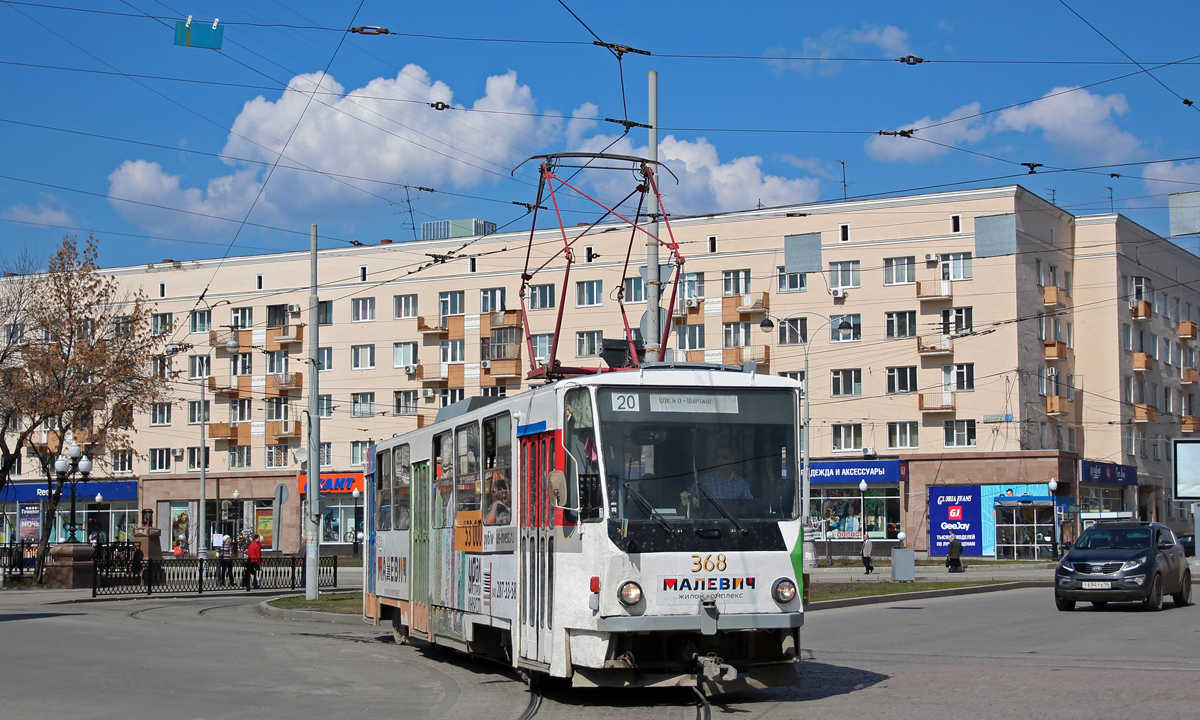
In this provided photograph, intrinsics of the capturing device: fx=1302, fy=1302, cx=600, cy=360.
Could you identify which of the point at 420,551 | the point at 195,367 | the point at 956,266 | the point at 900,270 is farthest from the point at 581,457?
the point at 195,367

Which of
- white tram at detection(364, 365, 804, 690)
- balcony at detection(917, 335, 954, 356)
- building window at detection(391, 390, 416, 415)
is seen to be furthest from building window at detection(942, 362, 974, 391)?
white tram at detection(364, 365, 804, 690)

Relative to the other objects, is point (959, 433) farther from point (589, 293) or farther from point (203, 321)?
point (203, 321)

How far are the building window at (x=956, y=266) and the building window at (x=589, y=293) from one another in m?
15.9

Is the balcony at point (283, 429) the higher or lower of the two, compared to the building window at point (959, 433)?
higher

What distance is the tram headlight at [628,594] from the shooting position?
10.6m

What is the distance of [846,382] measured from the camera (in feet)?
193

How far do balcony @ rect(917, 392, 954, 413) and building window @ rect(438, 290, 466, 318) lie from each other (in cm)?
2324

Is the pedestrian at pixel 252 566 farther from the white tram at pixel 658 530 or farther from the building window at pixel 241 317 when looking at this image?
the building window at pixel 241 317

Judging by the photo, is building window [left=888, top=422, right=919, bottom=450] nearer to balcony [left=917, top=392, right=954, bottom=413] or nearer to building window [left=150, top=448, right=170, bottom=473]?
balcony [left=917, top=392, right=954, bottom=413]

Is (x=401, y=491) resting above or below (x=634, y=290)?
below

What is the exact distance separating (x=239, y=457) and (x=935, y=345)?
37467mm

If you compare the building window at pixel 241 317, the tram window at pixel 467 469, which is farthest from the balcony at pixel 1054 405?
the tram window at pixel 467 469

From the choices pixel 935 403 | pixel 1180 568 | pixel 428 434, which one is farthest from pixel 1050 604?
pixel 935 403

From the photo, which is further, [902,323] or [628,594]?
[902,323]
